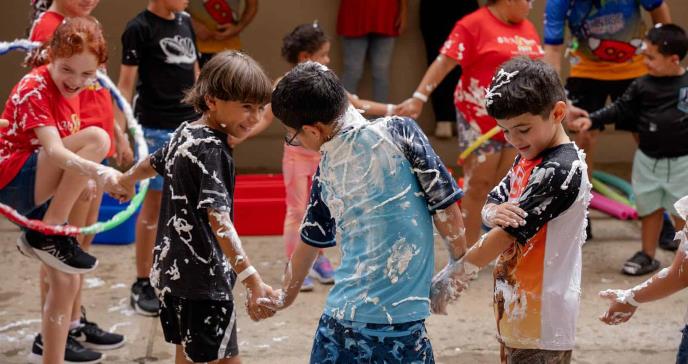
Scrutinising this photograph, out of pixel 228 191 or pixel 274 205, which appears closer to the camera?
pixel 228 191

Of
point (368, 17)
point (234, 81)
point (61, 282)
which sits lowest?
point (61, 282)

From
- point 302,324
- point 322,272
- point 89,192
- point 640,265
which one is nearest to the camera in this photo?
point 89,192

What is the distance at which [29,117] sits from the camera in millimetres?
3725

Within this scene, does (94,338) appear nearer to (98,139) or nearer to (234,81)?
(98,139)

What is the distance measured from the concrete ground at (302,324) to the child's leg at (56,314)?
570 millimetres

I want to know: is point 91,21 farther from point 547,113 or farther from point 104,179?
point 547,113

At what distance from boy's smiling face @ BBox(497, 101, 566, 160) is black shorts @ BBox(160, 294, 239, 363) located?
116 cm

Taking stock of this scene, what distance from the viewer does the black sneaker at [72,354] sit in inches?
170

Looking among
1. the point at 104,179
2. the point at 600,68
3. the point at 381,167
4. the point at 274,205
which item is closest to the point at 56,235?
the point at 104,179

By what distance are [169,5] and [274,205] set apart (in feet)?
6.16

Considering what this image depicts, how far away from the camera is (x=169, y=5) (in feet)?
15.9

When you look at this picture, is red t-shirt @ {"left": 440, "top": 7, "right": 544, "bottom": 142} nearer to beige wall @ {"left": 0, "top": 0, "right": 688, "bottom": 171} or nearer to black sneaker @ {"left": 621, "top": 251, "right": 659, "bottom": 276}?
black sneaker @ {"left": 621, "top": 251, "right": 659, "bottom": 276}

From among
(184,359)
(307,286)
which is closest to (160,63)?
(307,286)

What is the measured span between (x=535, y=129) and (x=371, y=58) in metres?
5.26
